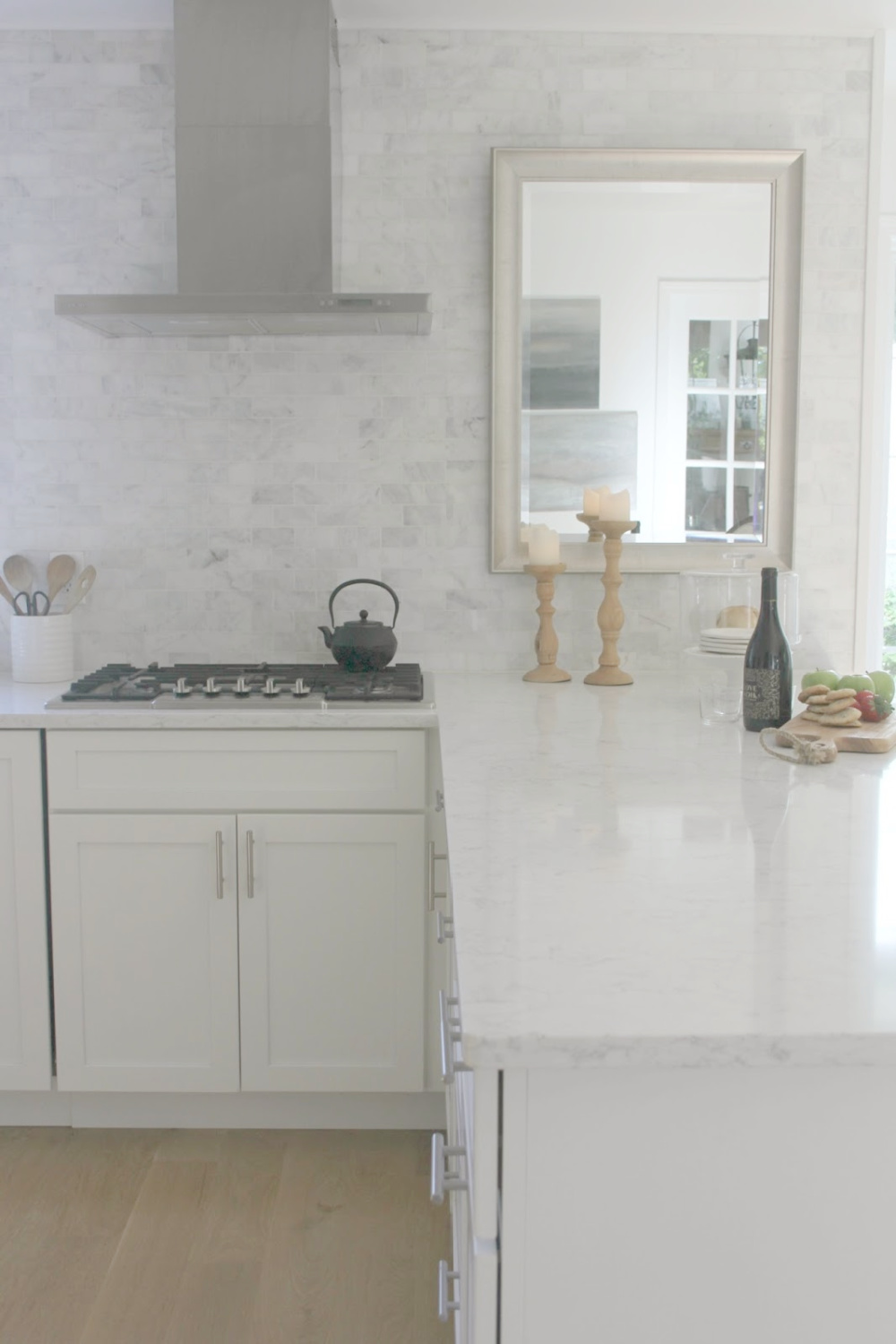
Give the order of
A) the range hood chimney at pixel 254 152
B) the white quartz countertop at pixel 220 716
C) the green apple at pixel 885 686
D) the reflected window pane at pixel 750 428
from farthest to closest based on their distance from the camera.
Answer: the reflected window pane at pixel 750 428
the range hood chimney at pixel 254 152
the white quartz countertop at pixel 220 716
the green apple at pixel 885 686

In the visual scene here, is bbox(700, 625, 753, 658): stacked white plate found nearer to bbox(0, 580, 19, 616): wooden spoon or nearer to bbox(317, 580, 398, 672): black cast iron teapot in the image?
bbox(317, 580, 398, 672): black cast iron teapot

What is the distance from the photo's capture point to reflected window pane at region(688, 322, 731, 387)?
3.15m

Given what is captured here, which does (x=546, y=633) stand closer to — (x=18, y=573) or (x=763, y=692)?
(x=763, y=692)

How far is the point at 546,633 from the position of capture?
3082 millimetres

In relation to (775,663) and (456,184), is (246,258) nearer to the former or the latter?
(456,184)

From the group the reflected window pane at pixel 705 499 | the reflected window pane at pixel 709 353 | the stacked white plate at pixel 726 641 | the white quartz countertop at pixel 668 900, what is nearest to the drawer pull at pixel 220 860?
the white quartz countertop at pixel 668 900

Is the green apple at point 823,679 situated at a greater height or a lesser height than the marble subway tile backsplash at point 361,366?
lesser

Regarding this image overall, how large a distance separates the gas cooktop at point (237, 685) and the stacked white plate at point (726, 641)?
0.63 m

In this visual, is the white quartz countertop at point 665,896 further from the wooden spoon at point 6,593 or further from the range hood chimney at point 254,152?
the wooden spoon at point 6,593

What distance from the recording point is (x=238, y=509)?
3232 mm

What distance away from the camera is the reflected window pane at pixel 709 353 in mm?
3146

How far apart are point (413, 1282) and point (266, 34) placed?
2.68 m

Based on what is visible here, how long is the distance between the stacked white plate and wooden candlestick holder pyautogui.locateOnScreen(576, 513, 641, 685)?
0.45 m

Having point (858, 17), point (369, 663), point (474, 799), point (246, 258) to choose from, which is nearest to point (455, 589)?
point (369, 663)
